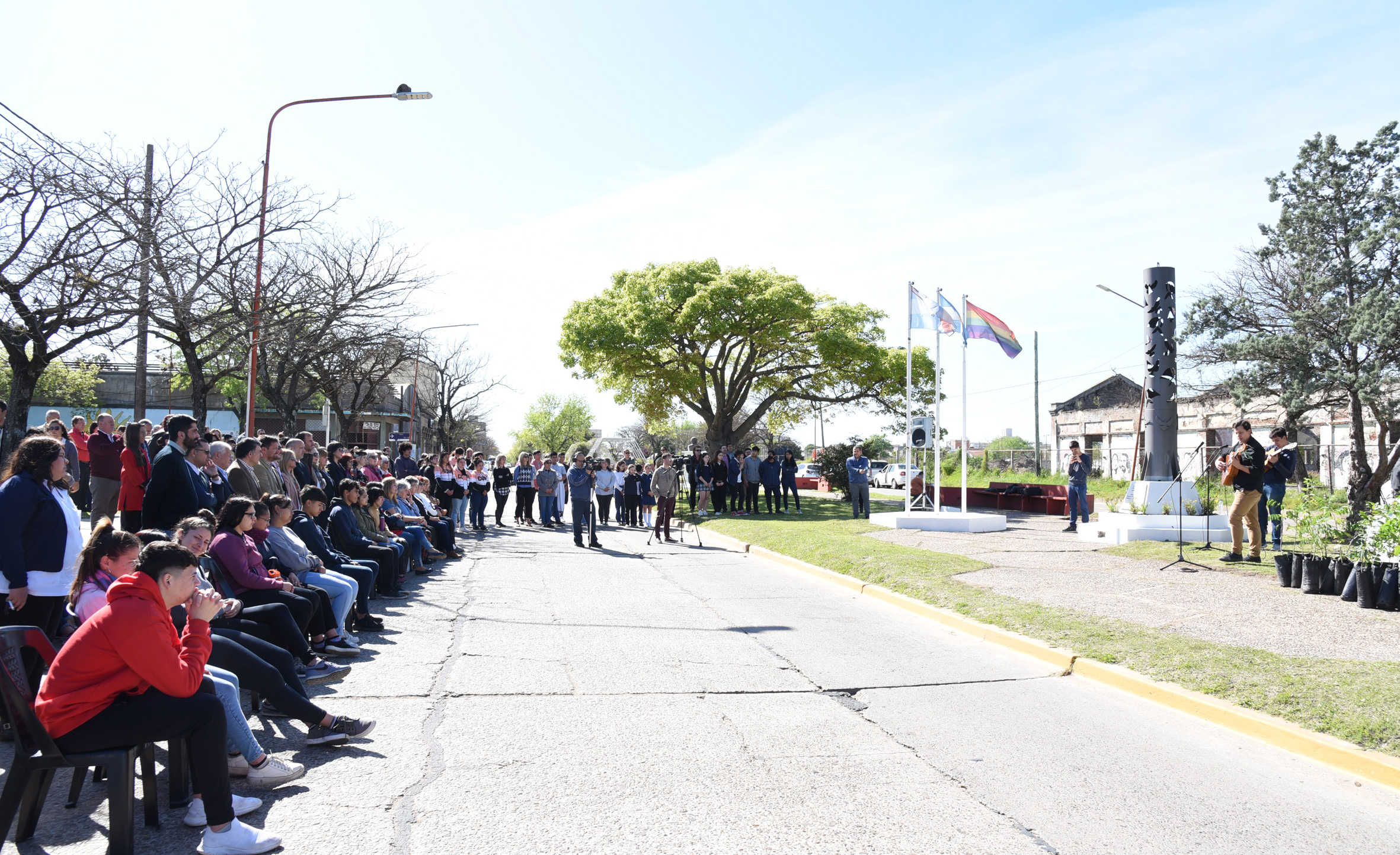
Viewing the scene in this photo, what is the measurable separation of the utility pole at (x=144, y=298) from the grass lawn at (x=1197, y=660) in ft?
35.9

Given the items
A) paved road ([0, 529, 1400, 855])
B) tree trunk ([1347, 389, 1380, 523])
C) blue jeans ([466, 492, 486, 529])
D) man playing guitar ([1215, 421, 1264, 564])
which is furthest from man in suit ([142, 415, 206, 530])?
tree trunk ([1347, 389, 1380, 523])

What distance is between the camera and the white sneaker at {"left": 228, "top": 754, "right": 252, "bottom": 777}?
436cm

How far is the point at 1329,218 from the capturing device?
75.2ft

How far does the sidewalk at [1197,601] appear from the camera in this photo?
7.55 meters

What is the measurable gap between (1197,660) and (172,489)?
27.7ft

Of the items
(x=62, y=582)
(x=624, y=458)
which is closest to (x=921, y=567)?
(x=62, y=582)

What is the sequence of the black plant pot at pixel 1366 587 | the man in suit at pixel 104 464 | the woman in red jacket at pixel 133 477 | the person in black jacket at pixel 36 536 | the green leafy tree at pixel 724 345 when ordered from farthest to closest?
the green leafy tree at pixel 724 345
the man in suit at pixel 104 464
the woman in red jacket at pixel 133 477
the black plant pot at pixel 1366 587
the person in black jacket at pixel 36 536

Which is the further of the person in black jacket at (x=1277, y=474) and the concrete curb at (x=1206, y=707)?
the person in black jacket at (x=1277, y=474)

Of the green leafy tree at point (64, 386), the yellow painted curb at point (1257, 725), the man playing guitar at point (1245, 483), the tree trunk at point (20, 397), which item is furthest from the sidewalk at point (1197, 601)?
the green leafy tree at point (64, 386)

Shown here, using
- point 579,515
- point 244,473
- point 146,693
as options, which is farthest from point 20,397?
point 146,693

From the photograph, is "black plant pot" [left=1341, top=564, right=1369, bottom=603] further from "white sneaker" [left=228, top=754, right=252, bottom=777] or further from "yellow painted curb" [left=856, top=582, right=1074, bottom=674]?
"white sneaker" [left=228, top=754, right=252, bottom=777]

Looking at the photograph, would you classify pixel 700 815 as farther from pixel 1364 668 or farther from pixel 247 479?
pixel 247 479

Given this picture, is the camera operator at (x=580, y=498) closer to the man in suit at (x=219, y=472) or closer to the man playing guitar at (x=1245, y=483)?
the man in suit at (x=219, y=472)

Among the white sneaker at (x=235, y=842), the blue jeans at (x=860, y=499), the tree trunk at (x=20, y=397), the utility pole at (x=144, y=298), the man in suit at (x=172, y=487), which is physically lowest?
the white sneaker at (x=235, y=842)
